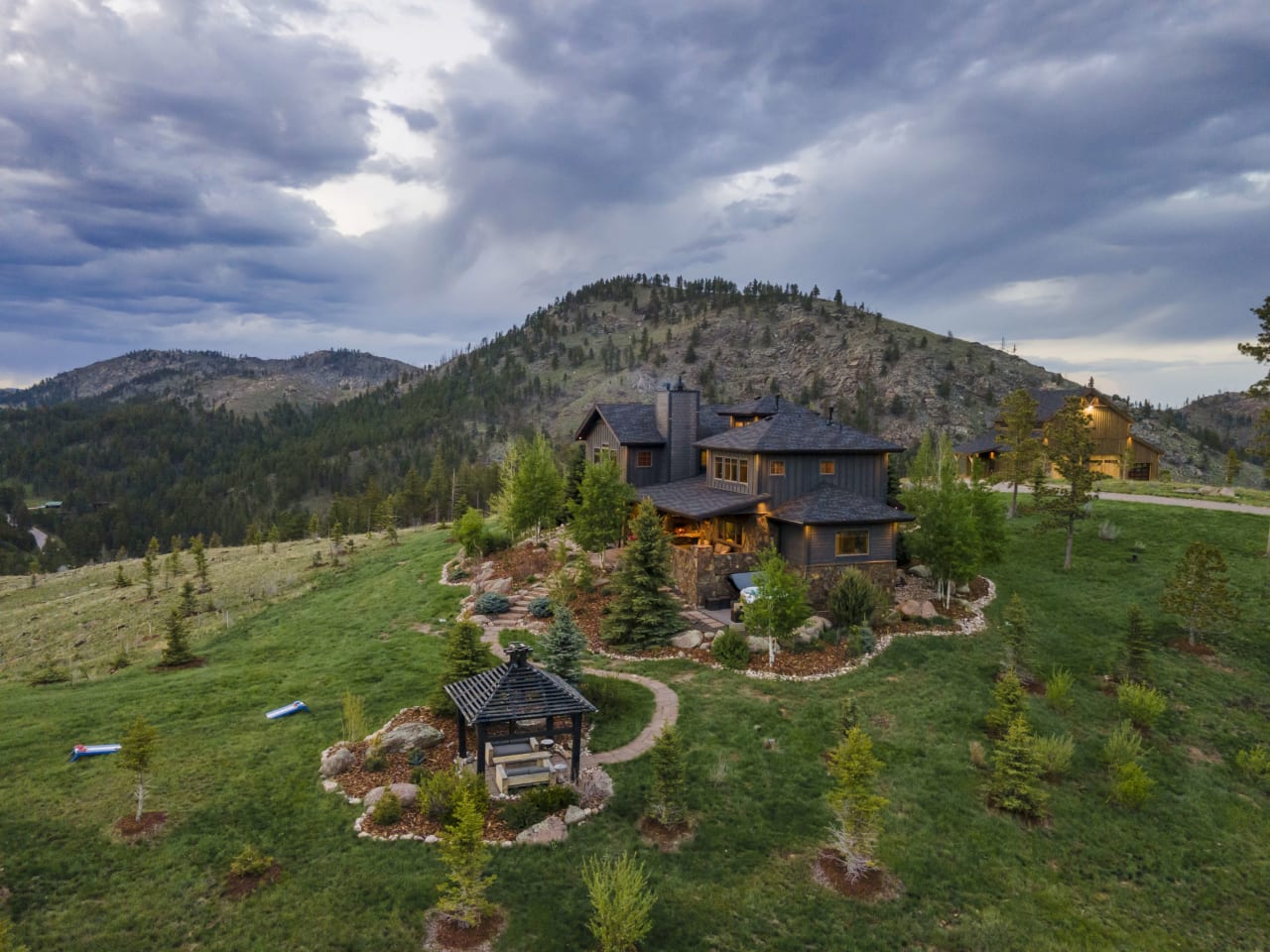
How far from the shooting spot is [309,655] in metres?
25.4

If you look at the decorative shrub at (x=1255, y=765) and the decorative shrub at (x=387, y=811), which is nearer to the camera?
the decorative shrub at (x=387, y=811)

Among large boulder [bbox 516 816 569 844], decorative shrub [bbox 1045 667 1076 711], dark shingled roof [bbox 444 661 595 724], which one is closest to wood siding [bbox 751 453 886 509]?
decorative shrub [bbox 1045 667 1076 711]

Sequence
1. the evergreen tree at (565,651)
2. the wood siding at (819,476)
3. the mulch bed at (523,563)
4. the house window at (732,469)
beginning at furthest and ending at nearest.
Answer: the mulch bed at (523,563), the house window at (732,469), the wood siding at (819,476), the evergreen tree at (565,651)

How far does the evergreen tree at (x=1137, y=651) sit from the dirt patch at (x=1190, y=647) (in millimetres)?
3100

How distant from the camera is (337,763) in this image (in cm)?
1523

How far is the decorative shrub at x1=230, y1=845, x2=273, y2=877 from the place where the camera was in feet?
37.8

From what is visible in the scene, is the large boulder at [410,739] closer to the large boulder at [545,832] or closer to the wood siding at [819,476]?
the large boulder at [545,832]

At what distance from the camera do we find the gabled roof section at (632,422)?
3881 centimetres

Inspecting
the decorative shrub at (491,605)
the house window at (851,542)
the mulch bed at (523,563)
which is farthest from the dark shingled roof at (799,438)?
the decorative shrub at (491,605)

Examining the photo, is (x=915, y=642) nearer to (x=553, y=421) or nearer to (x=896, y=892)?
(x=896, y=892)

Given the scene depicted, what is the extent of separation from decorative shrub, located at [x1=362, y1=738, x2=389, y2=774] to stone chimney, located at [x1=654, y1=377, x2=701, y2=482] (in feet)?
85.5

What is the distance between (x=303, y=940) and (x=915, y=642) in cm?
2105

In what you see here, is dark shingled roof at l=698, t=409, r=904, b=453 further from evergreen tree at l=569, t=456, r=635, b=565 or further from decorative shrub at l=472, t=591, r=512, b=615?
decorative shrub at l=472, t=591, r=512, b=615

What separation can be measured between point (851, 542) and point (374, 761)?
21.5m
